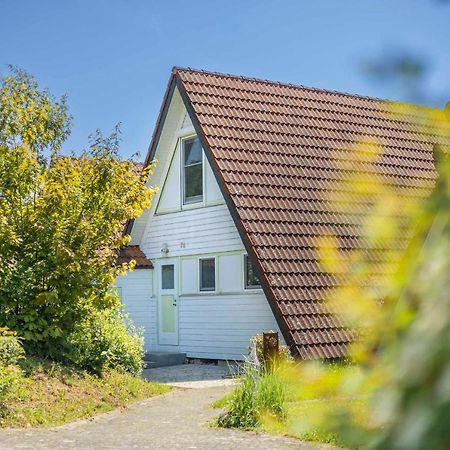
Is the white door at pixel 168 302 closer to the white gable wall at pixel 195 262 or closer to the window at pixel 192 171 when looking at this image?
the white gable wall at pixel 195 262

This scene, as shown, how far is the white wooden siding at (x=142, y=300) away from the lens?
68.5 feet

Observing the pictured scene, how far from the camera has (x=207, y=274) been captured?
19266 millimetres

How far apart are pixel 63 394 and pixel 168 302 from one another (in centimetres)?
876

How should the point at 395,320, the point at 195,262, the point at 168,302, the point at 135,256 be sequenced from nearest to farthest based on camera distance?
the point at 395,320, the point at 195,262, the point at 168,302, the point at 135,256

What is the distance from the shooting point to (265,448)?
866 cm

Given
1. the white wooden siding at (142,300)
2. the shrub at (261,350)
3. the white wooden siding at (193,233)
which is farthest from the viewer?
the white wooden siding at (142,300)

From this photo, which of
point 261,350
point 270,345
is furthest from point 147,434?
point 261,350

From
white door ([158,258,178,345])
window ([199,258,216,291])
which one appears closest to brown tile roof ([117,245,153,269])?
white door ([158,258,178,345])

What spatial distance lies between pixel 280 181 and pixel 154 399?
648 centimetres

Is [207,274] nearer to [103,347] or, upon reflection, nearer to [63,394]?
[103,347]

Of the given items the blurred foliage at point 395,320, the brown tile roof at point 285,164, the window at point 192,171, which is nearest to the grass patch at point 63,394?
the brown tile roof at point 285,164

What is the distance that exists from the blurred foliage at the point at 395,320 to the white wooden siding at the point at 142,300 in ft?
64.9

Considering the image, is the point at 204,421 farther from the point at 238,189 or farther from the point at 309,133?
the point at 309,133

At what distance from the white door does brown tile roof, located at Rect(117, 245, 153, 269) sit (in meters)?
0.43
